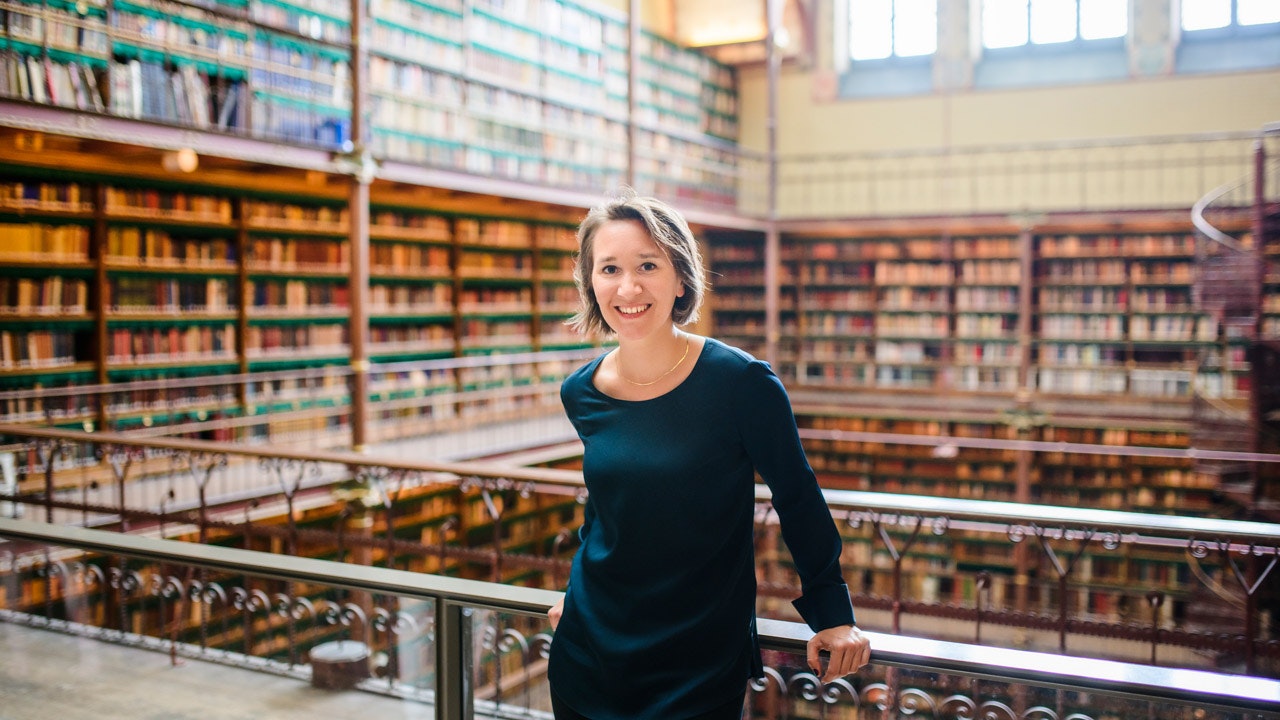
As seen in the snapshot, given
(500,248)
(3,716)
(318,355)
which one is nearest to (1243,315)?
(500,248)

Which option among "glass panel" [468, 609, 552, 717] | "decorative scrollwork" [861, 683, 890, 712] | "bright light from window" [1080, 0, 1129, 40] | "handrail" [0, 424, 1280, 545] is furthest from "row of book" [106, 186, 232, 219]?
"bright light from window" [1080, 0, 1129, 40]

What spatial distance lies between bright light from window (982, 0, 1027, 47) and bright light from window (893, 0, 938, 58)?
0.60m

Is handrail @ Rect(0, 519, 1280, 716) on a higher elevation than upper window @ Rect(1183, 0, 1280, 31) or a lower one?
lower

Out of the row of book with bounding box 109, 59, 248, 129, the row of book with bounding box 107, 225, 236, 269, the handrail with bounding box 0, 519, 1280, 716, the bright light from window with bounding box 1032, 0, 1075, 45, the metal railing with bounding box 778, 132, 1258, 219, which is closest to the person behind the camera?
the handrail with bounding box 0, 519, 1280, 716

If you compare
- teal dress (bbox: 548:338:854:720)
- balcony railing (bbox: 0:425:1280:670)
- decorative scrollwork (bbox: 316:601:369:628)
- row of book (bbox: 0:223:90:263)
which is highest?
row of book (bbox: 0:223:90:263)

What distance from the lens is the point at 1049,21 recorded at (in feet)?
39.0

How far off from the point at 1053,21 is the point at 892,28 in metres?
1.90

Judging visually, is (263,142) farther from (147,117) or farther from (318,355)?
(318,355)

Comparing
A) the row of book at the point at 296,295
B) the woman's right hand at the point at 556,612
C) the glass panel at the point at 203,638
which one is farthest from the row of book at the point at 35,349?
Answer: the woman's right hand at the point at 556,612

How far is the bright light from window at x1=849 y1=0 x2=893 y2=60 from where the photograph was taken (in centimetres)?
1267

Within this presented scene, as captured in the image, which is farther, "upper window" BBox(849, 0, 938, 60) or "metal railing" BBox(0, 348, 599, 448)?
"upper window" BBox(849, 0, 938, 60)

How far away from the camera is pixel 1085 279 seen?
33.4 feet

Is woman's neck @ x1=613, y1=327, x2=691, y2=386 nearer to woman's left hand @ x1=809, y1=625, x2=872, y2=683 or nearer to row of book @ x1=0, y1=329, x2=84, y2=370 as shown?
woman's left hand @ x1=809, y1=625, x2=872, y2=683

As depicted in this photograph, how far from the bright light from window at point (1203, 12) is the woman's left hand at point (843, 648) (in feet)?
40.5
